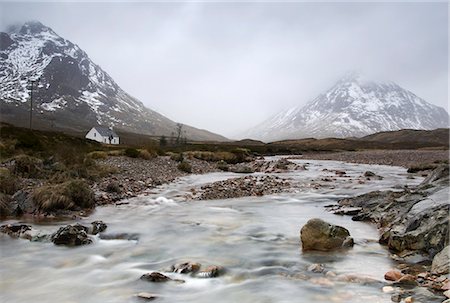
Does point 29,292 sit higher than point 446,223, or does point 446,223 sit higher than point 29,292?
point 446,223

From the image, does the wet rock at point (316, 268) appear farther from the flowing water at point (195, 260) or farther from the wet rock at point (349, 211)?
the wet rock at point (349, 211)

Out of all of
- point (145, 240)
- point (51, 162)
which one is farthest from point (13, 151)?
point (145, 240)

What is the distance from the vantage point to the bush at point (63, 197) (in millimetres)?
13584

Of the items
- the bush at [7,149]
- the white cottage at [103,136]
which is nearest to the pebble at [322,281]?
the bush at [7,149]

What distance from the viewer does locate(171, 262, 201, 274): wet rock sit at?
8273mm

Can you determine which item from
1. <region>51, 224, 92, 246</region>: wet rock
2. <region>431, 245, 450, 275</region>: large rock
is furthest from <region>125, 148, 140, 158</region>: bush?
<region>431, 245, 450, 275</region>: large rock

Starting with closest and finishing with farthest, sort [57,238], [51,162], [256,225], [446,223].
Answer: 1. [446,223]
2. [57,238]
3. [256,225]
4. [51,162]

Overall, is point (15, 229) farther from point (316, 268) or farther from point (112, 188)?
point (316, 268)

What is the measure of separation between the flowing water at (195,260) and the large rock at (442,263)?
959 mm

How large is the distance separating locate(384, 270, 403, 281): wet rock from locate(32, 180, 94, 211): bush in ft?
36.0

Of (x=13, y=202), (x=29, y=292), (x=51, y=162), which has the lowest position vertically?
(x=29, y=292)

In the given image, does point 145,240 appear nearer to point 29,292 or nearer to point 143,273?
point 143,273

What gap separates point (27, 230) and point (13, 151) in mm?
17238

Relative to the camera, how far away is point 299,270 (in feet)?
27.5
